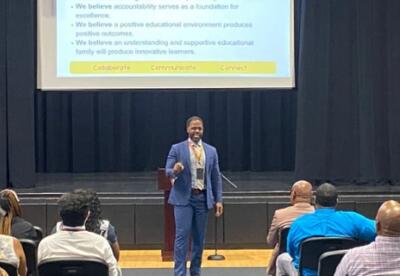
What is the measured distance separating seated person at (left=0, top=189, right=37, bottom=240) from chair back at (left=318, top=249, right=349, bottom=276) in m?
1.65

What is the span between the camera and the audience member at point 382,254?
2.81m

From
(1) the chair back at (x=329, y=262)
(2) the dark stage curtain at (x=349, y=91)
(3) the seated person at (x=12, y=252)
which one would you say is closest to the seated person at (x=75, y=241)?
(3) the seated person at (x=12, y=252)

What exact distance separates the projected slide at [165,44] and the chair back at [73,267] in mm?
4439

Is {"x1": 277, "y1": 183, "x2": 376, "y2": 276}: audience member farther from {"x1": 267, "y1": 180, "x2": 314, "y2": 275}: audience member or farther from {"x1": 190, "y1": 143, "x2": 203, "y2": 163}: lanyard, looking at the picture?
{"x1": 190, "y1": 143, "x2": 203, "y2": 163}: lanyard

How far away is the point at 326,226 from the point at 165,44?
Result: 4116 millimetres

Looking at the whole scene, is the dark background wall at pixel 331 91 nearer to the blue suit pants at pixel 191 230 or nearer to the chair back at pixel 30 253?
the blue suit pants at pixel 191 230

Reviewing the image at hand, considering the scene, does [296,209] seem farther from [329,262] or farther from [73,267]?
[73,267]

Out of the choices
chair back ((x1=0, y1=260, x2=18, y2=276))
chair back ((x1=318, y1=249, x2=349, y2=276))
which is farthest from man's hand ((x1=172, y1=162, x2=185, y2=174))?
chair back ((x1=0, y1=260, x2=18, y2=276))

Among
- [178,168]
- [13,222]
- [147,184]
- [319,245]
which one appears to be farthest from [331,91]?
[13,222]

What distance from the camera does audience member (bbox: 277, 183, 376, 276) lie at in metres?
3.87

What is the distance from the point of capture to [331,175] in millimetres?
7902

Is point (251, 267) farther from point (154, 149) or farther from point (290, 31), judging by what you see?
point (154, 149)

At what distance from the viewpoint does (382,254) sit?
2.83 meters

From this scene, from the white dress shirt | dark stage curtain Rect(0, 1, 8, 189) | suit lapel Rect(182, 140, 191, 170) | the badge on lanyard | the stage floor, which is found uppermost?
dark stage curtain Rect(0, 1, 8, 189)
